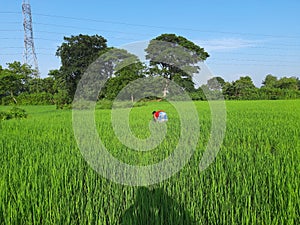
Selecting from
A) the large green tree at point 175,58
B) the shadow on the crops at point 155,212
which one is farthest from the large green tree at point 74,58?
the shadow on the crops at point 155,212

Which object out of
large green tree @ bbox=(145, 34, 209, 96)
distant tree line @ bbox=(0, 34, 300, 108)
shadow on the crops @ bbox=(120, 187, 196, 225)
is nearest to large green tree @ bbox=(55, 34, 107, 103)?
distant tree line @ bbox=(0, 34, 300, 108)

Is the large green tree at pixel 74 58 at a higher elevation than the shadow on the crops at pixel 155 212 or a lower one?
higher

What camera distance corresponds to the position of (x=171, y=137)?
151 inches

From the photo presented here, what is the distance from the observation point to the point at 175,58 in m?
20.7

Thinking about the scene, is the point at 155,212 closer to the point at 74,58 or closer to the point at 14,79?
the point at 14,79

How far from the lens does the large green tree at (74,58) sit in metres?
22.9

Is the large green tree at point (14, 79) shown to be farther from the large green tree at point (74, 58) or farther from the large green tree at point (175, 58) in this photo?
the large green tree at point (175, 58)

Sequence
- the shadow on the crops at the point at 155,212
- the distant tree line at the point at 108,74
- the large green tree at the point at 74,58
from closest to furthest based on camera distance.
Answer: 1. the shadow on the crops at the point at 155,212
2. the distant tree line at the point at 108,74
3. the large green tree at the point at 74,58

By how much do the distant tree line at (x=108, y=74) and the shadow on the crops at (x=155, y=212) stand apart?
46.0 feet

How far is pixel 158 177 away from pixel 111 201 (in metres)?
0.54

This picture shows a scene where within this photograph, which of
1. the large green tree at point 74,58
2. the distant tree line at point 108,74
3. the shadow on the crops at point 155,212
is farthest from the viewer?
the large green tree at point 74,58

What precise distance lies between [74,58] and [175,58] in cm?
829

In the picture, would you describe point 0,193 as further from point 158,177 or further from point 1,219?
point 158,177

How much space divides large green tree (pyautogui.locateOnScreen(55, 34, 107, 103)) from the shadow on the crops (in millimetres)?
21962
